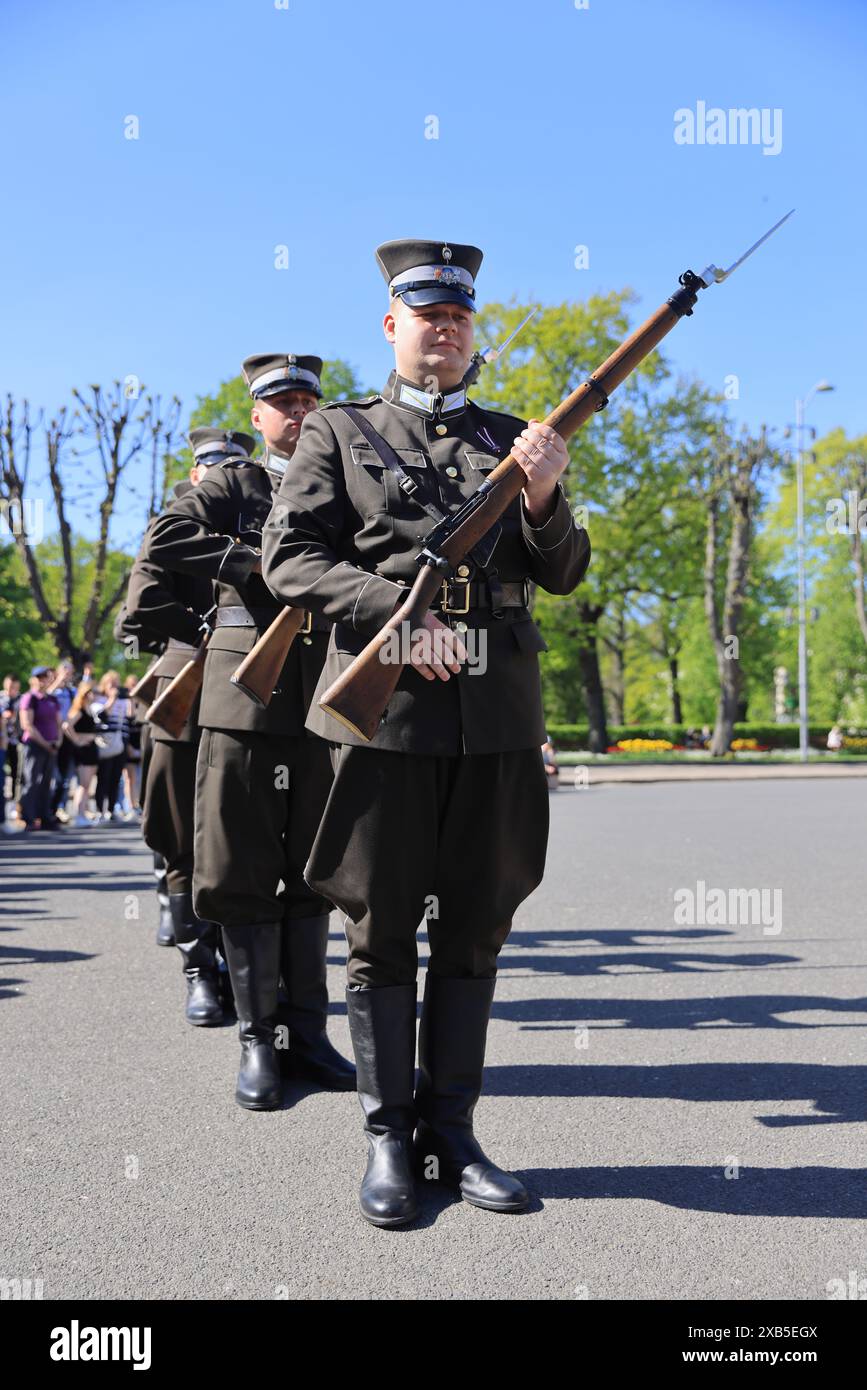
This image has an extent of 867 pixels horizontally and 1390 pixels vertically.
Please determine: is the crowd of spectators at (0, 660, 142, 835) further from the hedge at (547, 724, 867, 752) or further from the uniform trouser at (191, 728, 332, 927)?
the hedge at (547, 724, 867, 752)

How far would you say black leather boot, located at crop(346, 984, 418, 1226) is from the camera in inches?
128

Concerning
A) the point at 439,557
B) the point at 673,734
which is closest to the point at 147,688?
the point at 439,557

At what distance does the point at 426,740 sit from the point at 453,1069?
86 centimetres

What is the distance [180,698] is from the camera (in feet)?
17.2

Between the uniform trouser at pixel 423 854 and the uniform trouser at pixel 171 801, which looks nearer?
the uniform trouser at pixel 423 854

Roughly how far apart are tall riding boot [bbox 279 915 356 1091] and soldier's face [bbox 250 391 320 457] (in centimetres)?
168

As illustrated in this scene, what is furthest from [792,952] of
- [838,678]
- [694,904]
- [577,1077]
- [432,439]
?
[838,678]

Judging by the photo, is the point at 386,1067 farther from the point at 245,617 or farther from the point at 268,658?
the point at 245,617

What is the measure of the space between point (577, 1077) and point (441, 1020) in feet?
3.85

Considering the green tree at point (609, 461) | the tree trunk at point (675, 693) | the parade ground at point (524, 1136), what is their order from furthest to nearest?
1. the tree trunk at point (675, 693)
2. the green tree at point (609, 461)
3. the parade ground at point (524, 1136)

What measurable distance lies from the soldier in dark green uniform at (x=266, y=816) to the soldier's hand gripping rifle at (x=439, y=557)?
44.1 inches

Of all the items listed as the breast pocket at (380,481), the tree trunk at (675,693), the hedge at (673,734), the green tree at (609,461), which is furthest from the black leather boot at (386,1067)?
the tree trunk at (675,693)

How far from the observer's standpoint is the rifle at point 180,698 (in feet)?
17.1

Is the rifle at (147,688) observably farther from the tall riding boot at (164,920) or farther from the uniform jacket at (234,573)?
the uniform jacket at (234,573)
